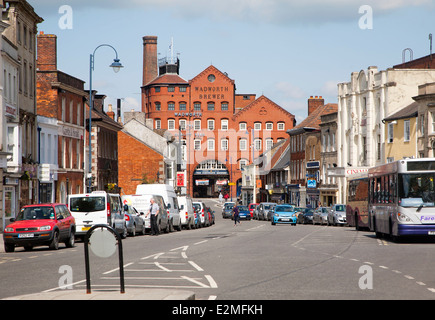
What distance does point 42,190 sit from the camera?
51781 millimetres

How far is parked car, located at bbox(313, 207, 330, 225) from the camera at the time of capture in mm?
58678

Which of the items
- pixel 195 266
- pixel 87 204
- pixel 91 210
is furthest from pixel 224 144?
pixel 195 266

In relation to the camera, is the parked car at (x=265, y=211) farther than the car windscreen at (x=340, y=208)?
Yes

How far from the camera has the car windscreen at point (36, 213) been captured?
2842cm

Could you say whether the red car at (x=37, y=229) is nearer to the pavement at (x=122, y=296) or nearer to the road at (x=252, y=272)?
the road at (x=252, y=272)

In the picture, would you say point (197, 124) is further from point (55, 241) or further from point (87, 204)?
point (55, 241)

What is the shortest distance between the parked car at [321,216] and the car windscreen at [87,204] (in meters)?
27.0

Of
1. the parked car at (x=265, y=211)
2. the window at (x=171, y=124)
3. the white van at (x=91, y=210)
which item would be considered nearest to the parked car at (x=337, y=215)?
the parked car at (x=265, y=211)

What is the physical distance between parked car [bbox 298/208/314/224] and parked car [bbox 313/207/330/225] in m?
1.11

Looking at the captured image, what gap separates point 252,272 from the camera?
17.2m

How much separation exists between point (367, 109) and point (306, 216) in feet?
53.6

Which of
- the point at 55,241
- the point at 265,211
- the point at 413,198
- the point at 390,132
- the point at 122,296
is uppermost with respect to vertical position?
the point at 390,132

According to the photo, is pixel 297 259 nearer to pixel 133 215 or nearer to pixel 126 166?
pixel 133 215

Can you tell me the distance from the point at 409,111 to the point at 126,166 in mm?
33719
